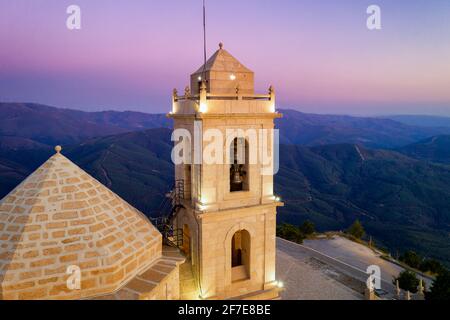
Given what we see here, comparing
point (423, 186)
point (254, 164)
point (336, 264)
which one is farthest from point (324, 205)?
point (254, 164)

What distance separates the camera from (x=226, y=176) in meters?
14.8

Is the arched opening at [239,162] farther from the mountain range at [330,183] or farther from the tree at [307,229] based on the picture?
the mountain range at [330,183]

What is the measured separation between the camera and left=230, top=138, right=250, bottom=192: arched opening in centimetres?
1553

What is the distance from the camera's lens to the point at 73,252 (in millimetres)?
9625

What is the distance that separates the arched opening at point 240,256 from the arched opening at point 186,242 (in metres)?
2.26

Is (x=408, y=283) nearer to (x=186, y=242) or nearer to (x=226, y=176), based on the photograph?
(x=186, y=242)

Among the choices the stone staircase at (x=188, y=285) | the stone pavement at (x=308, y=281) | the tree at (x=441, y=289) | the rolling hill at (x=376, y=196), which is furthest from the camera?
the rolling hill at (x=376, y=196)

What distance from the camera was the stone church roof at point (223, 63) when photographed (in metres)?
14.5

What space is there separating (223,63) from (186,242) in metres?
8.61

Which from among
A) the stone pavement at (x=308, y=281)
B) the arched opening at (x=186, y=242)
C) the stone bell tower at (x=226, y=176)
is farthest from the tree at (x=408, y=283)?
the arched opening at (x=186, y=242)

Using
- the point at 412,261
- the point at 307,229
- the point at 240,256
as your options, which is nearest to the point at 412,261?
the point at 412,261

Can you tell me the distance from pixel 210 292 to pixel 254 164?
6024mm

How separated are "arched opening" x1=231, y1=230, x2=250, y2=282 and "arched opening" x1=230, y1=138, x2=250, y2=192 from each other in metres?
2.46

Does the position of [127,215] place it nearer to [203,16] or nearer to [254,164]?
[254,164]
